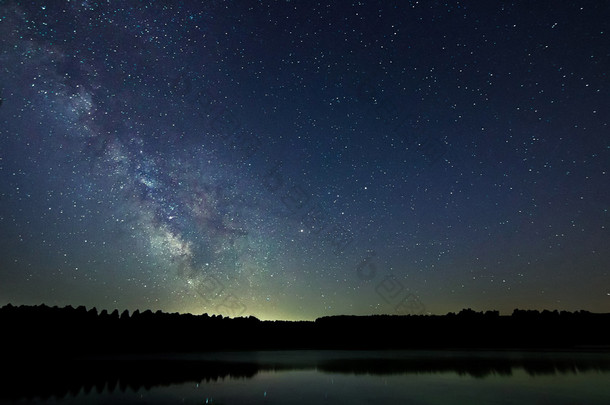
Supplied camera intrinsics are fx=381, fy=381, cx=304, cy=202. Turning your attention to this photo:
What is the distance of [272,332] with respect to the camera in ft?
342

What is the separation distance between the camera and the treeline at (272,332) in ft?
213

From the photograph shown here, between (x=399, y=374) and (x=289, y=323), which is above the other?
(x=289, y=323)

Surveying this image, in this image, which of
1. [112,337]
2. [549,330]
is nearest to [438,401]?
[112,337]

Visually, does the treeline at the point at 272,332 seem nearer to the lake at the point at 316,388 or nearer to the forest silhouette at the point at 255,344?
the forest silhouette at the point at 255,344

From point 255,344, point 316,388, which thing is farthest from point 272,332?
point 316,388

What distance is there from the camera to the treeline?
6481cm

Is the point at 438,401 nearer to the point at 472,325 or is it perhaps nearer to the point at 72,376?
the point at 72,376

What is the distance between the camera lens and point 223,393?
19250 mm

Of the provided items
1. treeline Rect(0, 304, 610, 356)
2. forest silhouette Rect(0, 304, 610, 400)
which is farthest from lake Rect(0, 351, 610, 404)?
treeline Rect(0, 304, 610, 356)

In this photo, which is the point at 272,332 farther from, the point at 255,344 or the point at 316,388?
the point at 316,388

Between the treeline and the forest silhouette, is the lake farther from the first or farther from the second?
the treeline

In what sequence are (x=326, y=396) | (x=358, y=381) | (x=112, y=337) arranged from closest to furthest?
(x=326, y=396)
(x=358, y=381)
(x=112, y=337)

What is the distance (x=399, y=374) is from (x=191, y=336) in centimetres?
7169

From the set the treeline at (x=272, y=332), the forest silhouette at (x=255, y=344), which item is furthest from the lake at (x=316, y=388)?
the treeline at (x=272, y=332)
